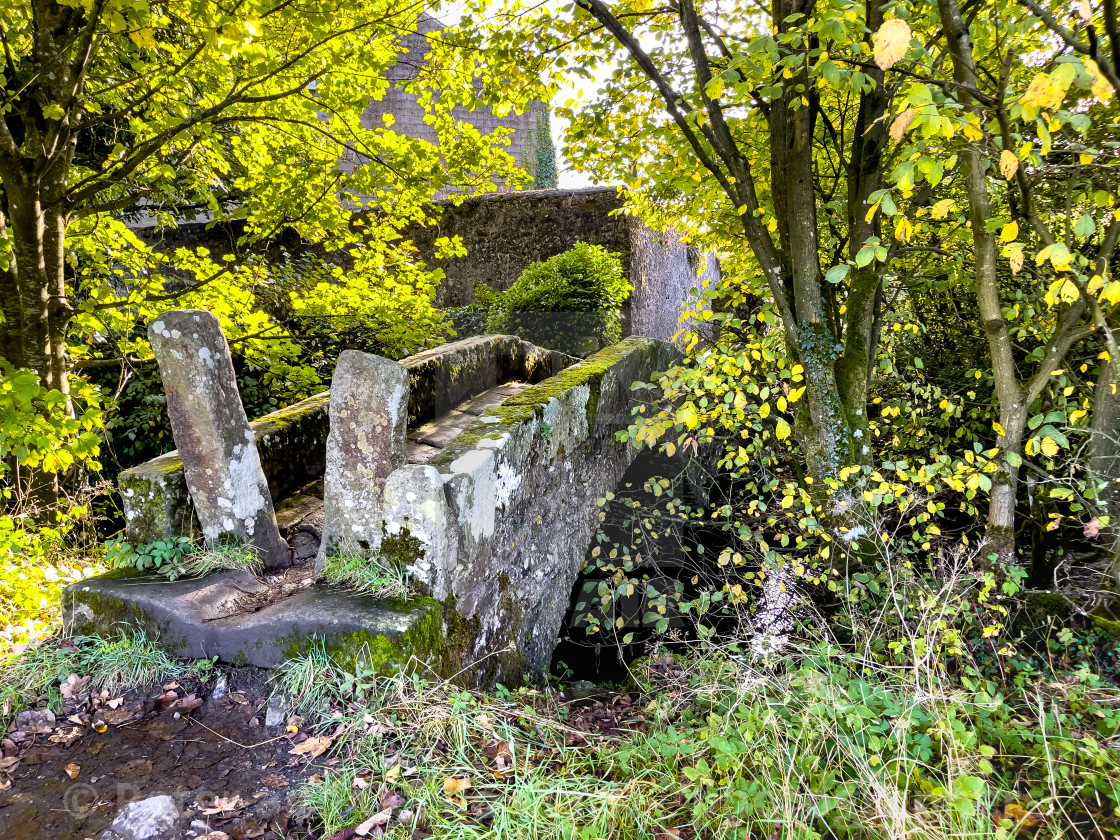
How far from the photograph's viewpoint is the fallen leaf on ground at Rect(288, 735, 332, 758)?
2.10 meters

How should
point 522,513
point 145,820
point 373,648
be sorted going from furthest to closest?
point 522,513
point 373,648
point 145,820

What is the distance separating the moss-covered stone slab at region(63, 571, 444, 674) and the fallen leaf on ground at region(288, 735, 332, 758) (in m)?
0.31

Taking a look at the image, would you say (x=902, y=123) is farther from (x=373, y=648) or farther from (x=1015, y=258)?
(x=373, y=648)

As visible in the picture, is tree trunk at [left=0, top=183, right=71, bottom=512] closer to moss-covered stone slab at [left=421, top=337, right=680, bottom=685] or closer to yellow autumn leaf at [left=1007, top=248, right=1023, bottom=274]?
moss-covered stone slab at [left=421, top=337, right=680, bottom=685]

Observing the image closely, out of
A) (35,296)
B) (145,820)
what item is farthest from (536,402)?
(35,296)

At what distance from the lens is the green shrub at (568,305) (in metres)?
8.48

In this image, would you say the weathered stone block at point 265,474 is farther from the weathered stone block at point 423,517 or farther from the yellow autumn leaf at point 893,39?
the yellow autumn leaf at point 893,39

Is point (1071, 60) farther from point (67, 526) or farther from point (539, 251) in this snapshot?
point (539, 251)

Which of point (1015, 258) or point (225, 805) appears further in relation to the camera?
point (1015, 258)

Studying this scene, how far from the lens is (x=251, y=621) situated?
246 centimetres

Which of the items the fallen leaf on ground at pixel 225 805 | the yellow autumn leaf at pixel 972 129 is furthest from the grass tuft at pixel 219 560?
the yellow autumn leaf at pixel 972 129

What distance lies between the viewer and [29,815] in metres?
1.85

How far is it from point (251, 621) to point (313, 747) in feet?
2.08

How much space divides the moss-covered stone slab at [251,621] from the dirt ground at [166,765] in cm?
16
